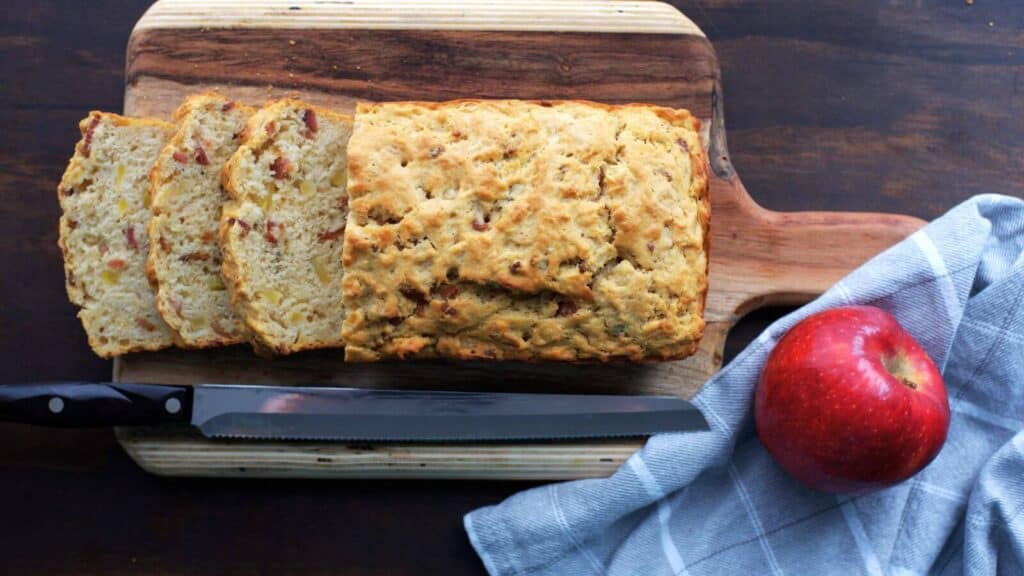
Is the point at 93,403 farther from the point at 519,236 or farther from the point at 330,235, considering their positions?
the point at 519,236

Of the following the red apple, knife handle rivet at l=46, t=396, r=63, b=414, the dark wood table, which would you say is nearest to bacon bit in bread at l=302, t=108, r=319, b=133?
the dark wood table

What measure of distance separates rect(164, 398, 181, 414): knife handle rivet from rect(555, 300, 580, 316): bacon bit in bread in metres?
1.33

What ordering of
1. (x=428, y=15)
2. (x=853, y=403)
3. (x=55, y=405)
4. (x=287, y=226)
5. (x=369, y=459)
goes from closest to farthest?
(x=853, y=403)
(x=55, y=405)
(x=287, y=226)
(x=369, y=459)
(x=428, y=15)

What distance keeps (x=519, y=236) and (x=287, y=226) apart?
2.71ft

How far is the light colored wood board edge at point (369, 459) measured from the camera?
3.05m

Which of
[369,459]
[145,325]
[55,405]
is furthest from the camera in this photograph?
[369,459]

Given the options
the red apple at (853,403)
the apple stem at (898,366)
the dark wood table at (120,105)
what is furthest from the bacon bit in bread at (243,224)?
the apple stem at (898,366)

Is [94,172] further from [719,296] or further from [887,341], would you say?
[887,341]

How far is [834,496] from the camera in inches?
122

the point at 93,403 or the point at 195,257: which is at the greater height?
the point at 195,257

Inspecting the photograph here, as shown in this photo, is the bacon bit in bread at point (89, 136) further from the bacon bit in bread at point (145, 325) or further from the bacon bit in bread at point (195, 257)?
the bacon bit in bread at point (145, 325)

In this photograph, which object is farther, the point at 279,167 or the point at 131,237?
the point at 131,237

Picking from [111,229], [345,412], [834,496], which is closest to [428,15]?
[111,229]

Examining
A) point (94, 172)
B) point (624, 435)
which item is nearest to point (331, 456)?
point (624, 435)
